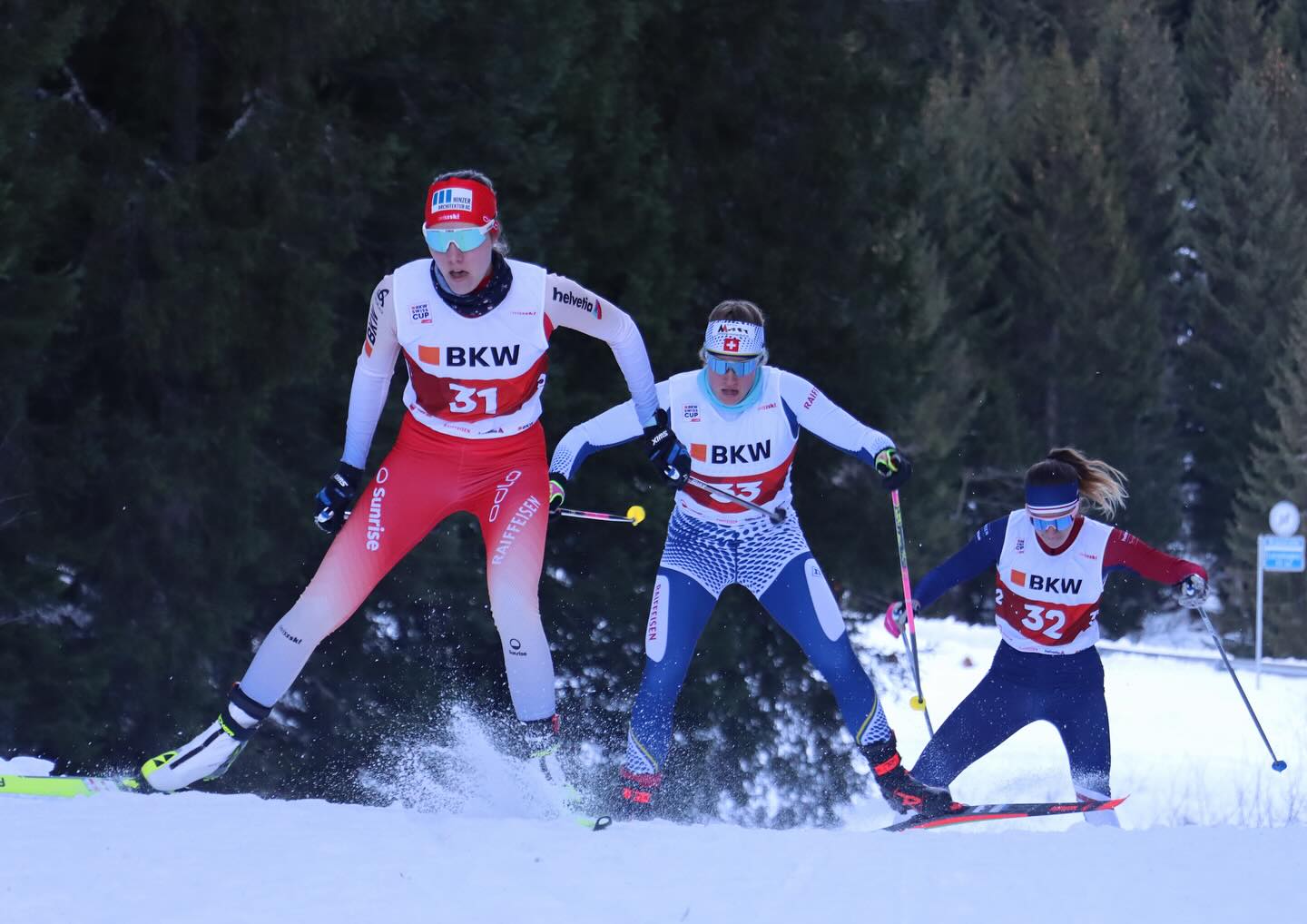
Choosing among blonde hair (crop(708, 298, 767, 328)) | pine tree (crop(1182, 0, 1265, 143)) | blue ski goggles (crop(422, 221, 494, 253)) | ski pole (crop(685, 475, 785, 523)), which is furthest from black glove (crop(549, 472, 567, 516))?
pine tree (crop(1182, 0, 1265, 143))

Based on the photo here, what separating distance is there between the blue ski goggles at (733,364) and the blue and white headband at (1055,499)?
1331 mm

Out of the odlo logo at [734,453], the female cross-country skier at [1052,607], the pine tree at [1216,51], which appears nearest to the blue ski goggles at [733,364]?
the odlo logo at [734,453]

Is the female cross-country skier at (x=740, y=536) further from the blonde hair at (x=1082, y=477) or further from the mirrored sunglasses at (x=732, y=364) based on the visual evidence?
the blonde hair at (x=1082, y=477)

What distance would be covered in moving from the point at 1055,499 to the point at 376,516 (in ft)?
9.29

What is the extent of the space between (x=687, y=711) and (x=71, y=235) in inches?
256

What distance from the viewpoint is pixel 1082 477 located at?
24.4 ft

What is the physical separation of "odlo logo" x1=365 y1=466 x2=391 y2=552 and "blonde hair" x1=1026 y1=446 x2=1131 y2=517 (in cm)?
265

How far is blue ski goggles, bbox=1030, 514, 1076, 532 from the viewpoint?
7.20 meters

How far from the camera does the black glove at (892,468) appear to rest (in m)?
6.73

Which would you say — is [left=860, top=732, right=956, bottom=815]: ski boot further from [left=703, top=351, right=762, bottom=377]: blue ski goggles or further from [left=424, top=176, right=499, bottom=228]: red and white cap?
[left=424, top=176, right=499, bottom=228]: red and white cap

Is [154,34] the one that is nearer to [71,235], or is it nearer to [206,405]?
[71,235]

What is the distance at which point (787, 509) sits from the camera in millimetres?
6961

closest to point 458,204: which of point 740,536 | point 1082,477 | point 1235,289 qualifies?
point 740,536

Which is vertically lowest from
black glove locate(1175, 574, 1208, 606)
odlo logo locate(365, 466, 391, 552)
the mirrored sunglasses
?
black glove locate(1175, 574, 1208, 606)
